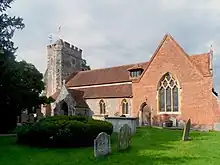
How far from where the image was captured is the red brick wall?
109 feet

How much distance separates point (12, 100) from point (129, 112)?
61.1ft

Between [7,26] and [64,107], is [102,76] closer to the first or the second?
[64,107]

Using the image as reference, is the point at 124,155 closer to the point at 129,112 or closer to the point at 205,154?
the point at 205,154

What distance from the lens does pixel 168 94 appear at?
36500 mm

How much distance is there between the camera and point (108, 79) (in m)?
47.3

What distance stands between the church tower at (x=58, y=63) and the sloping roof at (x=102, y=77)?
140 inches

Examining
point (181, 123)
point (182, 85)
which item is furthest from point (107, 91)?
point (181, 123)

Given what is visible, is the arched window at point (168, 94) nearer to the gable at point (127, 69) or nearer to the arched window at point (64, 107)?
the gable at point (127, 69)

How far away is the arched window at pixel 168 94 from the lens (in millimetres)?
35812

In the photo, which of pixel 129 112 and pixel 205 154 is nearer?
pixel 205 154

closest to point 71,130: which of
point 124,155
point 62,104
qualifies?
point 124,155

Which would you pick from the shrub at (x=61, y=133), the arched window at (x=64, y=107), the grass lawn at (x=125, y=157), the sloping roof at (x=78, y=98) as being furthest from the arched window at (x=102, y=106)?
the grass lawn at (x=125, y=157)

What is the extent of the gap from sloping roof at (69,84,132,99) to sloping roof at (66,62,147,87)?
991mm

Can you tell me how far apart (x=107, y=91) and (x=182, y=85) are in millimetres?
13771
